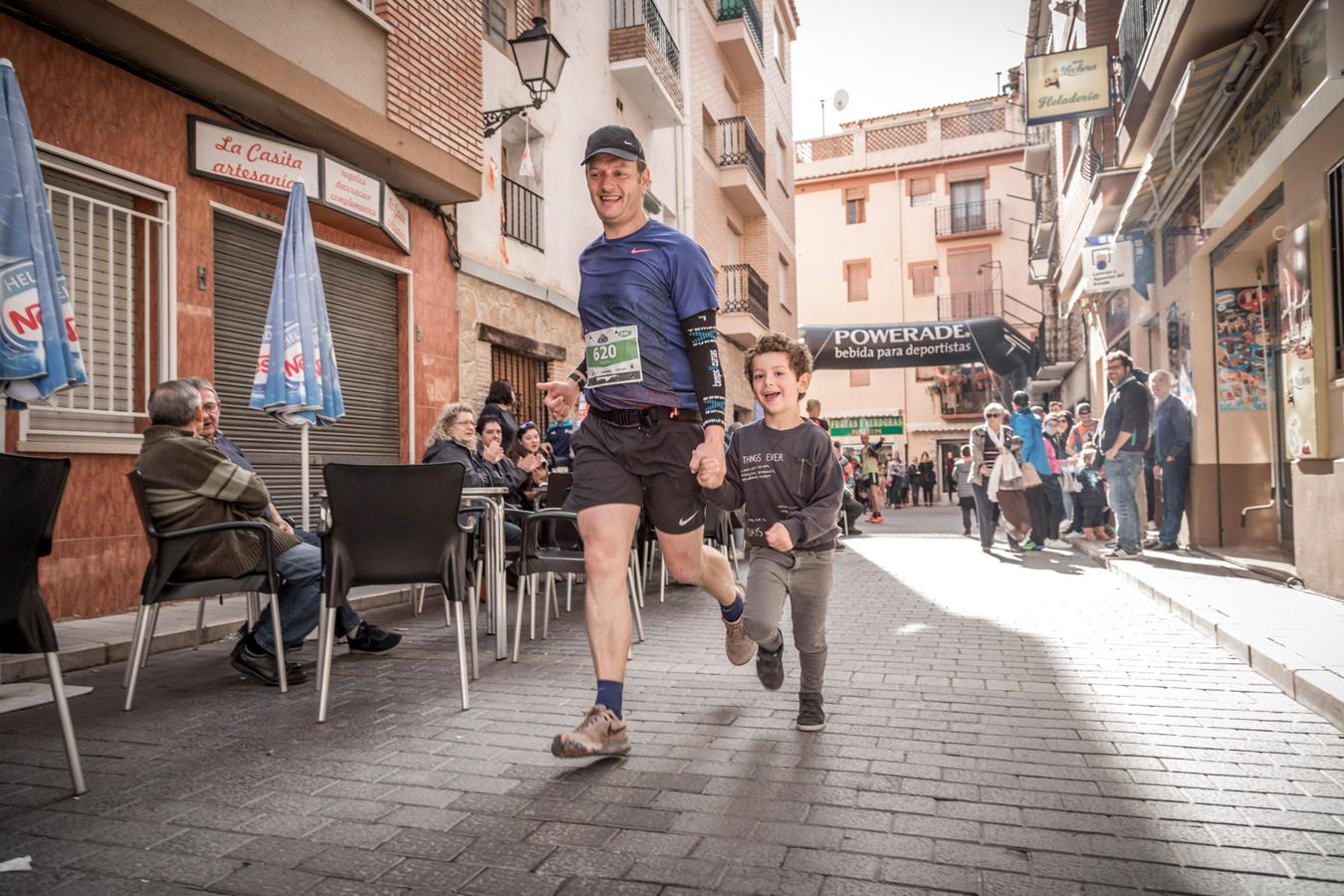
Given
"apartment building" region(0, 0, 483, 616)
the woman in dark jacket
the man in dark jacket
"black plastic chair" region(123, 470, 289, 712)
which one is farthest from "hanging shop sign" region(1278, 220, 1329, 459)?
"apartment building" region(0, 0, 483, 616)

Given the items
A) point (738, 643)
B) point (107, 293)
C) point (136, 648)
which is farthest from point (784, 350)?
point (107, 293)

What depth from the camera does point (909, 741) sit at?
138 inches

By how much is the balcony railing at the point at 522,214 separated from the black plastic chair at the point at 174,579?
8.93 meters

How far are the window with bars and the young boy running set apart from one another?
29.9ft

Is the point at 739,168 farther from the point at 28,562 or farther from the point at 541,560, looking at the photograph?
the point at 28,562

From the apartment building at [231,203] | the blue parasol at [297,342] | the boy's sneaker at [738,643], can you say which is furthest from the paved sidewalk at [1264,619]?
the apartment building at [231,203]

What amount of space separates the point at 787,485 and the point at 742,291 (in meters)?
19.7

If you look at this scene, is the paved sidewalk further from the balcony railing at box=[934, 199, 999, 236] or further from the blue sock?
the balcony railing at box=[934, 199, 999, 236]

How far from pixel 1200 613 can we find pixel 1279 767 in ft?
10.1

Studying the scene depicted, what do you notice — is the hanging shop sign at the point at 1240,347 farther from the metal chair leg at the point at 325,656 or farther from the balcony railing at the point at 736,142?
the balcony railing at the point at 736,142

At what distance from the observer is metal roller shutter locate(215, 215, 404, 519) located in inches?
337

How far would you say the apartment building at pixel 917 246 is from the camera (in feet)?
126

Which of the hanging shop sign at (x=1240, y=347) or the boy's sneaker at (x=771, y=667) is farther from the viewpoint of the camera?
the hanging shop sign at (x=1240, y=347)

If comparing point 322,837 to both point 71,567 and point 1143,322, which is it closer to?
point 71,567
